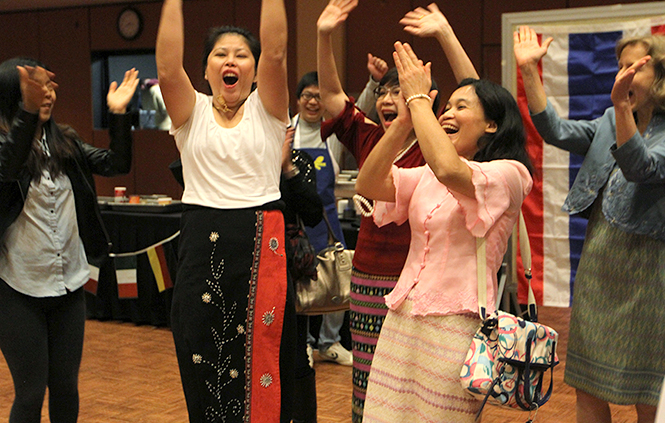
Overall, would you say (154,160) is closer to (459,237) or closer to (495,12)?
(495,12)

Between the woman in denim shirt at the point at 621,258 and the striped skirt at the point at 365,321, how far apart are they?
26.2 inches

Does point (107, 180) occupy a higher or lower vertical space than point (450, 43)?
lower

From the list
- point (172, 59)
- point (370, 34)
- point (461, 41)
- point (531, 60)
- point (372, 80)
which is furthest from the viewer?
point (370, 34)

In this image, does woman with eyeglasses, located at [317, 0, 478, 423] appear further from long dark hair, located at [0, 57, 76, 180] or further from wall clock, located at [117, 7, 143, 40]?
wall clock, located at [117, 7, 143, 40]

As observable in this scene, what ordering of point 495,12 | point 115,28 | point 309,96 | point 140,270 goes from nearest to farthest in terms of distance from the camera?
point 309,96
point 140,270
point 495,12
point 115,28

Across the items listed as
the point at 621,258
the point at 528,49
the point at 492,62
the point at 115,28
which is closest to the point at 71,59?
the point at 115,28

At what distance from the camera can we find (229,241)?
6.45 ft

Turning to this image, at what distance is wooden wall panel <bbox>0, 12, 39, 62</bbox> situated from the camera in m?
9.09

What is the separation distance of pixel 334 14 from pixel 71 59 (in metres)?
7.57

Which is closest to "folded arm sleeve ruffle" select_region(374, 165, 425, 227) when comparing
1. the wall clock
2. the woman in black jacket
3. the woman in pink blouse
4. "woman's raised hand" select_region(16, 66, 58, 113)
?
the woman in pink blouse

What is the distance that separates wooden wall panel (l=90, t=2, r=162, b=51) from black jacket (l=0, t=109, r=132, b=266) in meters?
6.34

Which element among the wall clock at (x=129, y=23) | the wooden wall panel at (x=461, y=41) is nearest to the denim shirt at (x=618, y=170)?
the wooden wall panel at (x=461, y=41)

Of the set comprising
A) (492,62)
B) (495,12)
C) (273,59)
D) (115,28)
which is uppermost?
(115,28)

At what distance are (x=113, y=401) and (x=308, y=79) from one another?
204cm
